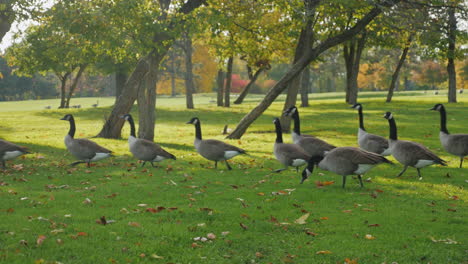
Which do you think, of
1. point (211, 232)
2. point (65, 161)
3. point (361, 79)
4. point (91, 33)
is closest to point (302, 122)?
point (91, 33)

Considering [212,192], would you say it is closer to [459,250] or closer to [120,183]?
[120,183]

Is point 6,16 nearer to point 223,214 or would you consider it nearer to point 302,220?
point 223,214

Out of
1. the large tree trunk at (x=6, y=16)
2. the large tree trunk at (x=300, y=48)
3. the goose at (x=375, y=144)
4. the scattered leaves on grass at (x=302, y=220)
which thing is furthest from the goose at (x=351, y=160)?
the large tree trunk at (x=6, y=16)

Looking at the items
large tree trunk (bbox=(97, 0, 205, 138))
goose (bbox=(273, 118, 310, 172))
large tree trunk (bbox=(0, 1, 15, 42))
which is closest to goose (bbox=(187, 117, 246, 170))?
goose (bbox=(273, 118, 310, 172))

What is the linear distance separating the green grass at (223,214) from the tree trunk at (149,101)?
6.92m

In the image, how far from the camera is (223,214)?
35.4ft

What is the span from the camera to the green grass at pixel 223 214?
27.5 feet

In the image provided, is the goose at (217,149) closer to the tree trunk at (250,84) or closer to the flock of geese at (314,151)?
the flock of geese at (314,151)

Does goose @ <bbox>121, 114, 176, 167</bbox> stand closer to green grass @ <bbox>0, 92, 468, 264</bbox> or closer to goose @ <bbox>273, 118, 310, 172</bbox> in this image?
green grass @ <bbox>0, 92, 468, 264</bbox>

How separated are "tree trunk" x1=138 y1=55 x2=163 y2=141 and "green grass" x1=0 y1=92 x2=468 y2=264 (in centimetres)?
692

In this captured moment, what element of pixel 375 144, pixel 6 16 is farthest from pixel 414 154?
pixel 6 16

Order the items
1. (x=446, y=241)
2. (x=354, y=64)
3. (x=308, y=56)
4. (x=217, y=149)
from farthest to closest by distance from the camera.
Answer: (x=354, y=64), (x=308, y=56), (x=217, y=149), (x=446, y=241)

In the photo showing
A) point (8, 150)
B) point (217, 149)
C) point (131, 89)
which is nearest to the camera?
point (8, 150)

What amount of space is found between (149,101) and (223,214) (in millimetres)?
16733
